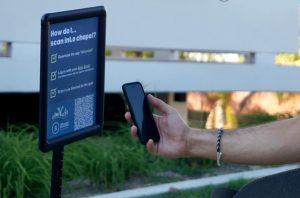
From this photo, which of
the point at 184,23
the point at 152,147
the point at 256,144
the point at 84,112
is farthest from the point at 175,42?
the point at 256,144

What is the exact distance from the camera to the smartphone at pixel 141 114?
3039 mm

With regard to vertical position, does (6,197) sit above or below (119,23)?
below

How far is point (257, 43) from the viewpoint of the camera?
9492mm

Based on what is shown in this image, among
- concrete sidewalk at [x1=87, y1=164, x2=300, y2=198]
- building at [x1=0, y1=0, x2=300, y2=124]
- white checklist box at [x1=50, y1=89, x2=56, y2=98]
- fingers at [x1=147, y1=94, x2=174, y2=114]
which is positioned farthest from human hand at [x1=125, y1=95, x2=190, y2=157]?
building at [x1=0, y1=0, x2=300, y2=124]

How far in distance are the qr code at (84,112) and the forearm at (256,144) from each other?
0.66 m

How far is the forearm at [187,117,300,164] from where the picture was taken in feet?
8.85

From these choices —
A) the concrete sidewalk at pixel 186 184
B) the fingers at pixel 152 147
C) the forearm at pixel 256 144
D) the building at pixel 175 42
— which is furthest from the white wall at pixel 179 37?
the forearm at pixel 256 144

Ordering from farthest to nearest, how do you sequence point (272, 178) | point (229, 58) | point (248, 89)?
point (229, 58) → point (248, 89) → point (272, 178)

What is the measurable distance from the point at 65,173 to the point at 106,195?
0.43 m

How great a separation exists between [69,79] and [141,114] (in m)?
0.48

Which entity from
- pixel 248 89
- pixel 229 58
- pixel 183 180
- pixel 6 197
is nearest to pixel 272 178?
pixel 6 197

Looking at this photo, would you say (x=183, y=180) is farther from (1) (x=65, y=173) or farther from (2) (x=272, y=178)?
(2) (x=272, y=178)

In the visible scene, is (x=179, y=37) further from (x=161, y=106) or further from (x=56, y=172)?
(x=161, y=106)

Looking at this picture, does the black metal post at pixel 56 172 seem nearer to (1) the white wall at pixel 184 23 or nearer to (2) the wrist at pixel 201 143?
(2) the wrist at pixel 201 143
